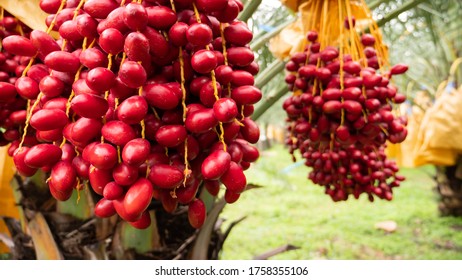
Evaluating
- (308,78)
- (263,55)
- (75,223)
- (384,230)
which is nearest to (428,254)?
(384,230)

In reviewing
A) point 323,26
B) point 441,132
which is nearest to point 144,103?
point 323,26

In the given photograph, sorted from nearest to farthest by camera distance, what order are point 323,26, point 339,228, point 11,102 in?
1. point 11,102
2. point 323,26
3. point 339,228

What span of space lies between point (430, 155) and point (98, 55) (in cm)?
310

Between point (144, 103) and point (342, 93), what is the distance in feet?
1.93

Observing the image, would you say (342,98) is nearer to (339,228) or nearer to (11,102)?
(11,102)

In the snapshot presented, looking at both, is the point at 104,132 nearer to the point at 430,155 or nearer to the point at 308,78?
the point at 308,78

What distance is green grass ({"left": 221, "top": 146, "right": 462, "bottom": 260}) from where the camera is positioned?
3180 mm

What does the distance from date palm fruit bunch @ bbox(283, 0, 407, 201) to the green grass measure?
1.38m

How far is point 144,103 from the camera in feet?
1.66

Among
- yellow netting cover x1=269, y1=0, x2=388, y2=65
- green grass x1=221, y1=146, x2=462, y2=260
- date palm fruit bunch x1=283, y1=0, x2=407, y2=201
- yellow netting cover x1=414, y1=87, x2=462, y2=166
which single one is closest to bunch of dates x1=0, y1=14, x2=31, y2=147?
date palm fruit bunch x1=283, y1=0, x2=407, y2=201

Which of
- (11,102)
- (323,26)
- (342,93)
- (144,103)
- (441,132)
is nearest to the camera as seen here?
(144,103)

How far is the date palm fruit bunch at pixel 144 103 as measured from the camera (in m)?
0.51

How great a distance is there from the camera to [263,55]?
2.04 meters

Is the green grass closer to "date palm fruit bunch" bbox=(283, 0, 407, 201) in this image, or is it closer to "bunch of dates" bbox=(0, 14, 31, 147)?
"date palm fruit bunch" bbox=(283, 0, 407, 201)
